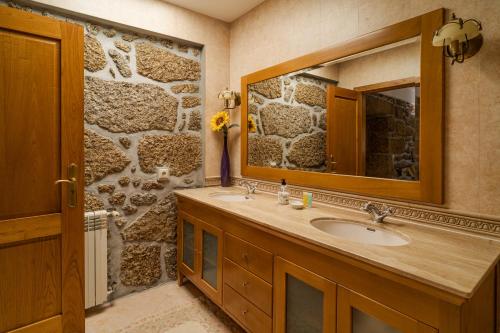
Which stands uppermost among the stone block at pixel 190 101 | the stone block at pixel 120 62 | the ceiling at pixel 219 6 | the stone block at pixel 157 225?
the ceiling at pixel 219 6

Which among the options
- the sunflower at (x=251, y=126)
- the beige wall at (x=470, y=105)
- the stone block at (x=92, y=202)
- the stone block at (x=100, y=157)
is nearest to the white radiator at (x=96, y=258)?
the stone block at (x=92, y=202)

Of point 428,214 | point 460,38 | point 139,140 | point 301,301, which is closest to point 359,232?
point 428,214

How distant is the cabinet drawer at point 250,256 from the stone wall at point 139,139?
94cm

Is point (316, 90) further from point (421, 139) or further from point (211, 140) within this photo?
point (211, 140)

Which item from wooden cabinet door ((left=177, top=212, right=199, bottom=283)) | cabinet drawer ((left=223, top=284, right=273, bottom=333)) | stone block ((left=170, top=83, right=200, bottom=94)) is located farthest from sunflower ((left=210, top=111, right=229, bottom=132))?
cabinet drawer ((left=223, top=284, right=273, bottom=333))

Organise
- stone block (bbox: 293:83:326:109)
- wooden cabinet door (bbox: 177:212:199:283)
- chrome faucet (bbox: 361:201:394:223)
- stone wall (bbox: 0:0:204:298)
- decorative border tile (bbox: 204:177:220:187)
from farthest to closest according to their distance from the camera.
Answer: decorative border tile (bbox: 204:177:220:187)
wooden cabinet door (bbox: 177:212:199:283)
stone wall (bbox: 0:0:204:298)
stone block (bbox: 293:83:326:109)
chrome faucet (bbox: 361:201:394:223)

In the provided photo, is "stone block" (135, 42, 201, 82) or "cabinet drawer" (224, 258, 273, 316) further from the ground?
"stone block" (135, 42, 201, 82)

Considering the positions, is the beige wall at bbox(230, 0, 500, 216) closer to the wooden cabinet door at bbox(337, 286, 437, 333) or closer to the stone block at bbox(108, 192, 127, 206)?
the wooden cabinet door at bbox(337, 286, 437, 333)

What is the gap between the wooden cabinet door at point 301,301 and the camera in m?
1.10

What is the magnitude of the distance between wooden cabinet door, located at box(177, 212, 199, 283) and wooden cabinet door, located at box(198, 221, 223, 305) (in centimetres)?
8

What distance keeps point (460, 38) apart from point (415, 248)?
35.0 inches

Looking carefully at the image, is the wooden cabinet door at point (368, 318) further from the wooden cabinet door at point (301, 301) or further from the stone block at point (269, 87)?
the stone block at point (269, 87)

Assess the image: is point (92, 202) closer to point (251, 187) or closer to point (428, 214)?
point (251, 187)

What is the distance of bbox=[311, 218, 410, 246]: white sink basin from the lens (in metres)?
1.27
